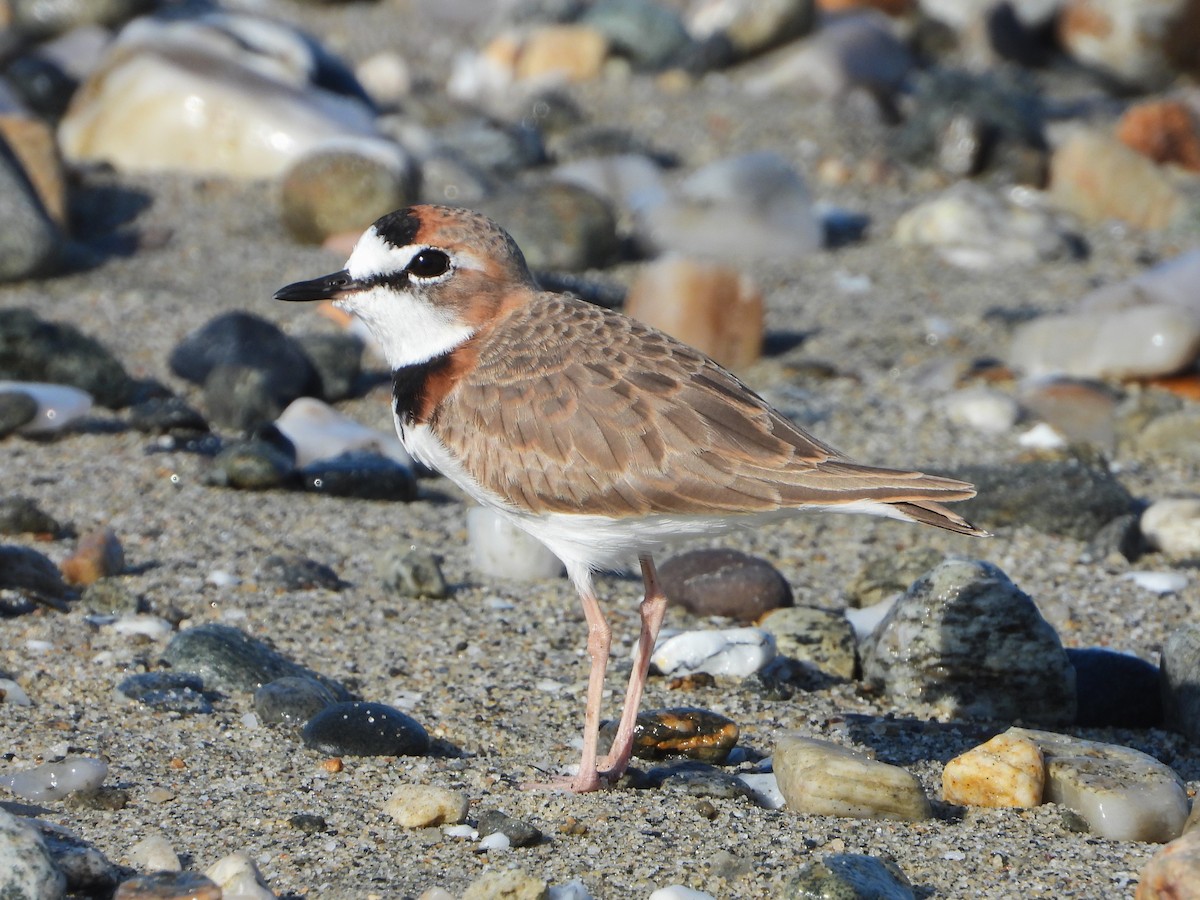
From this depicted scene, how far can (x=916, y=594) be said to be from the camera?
5.37 metres

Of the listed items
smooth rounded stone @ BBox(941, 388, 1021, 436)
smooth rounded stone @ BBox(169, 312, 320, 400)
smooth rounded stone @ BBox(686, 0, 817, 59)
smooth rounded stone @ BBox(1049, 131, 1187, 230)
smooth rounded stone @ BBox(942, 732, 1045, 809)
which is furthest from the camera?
smooth rounded stone @ BBox(686, 0, 817, 59)

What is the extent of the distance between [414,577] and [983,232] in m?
6.08

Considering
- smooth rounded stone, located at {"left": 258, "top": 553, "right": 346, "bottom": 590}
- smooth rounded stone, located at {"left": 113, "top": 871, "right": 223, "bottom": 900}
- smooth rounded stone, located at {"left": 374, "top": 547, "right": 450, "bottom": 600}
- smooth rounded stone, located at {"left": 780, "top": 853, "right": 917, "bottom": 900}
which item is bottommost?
smooth rounded stone, located at {"left": 258, "top": 553, "right": 346, "bottom": 590}

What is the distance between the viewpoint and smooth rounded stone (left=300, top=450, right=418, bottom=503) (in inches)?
276

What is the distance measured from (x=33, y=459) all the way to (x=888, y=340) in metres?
4.98

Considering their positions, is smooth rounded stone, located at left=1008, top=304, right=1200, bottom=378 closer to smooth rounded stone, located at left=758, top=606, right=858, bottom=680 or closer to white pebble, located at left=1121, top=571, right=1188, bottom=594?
white pebble, located at left=1121, top=571, right=1188, bottom=594

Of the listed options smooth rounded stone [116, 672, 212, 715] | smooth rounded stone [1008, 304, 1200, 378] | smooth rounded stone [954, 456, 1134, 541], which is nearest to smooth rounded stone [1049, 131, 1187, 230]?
smooth rounded stone [1008, 304, 1200, 378]

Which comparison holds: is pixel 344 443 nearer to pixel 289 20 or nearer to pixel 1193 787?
pixel 1193 787

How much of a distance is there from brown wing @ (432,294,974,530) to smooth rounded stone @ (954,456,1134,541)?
7.77ft

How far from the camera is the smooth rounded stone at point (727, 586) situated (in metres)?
6.04

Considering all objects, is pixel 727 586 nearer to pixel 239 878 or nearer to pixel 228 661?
pixel 228 661

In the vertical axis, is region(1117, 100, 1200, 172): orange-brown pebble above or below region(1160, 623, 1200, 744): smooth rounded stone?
below

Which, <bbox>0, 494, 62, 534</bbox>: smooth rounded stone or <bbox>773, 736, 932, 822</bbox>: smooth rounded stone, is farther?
<bbox>0, 494, 62, 534</bbox>: smooth rounded stone

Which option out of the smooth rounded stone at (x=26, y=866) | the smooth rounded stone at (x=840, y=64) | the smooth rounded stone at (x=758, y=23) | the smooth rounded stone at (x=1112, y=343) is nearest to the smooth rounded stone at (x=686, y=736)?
the smooth rounded stone at (x=26, y=866)
